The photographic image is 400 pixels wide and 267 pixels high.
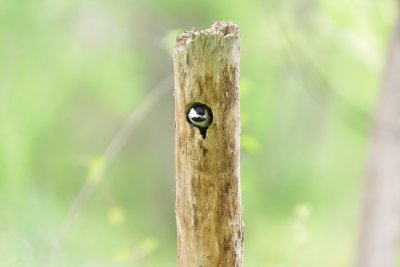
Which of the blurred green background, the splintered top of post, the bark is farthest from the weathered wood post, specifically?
the blurred green background

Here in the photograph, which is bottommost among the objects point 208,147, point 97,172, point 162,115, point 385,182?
point 208,147

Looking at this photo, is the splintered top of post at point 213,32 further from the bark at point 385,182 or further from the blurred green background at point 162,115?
the blurred green background at point 162,115

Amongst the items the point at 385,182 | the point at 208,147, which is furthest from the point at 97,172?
the point at 208,147

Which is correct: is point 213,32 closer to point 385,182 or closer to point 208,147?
point 208,147

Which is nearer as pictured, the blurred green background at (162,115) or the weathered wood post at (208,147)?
the weathered wood post at (208,147)

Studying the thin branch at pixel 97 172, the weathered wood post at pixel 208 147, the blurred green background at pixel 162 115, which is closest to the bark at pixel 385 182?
the blurred green background at pixel 162 115

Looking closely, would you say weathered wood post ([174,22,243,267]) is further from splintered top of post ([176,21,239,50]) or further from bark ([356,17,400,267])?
bark ([356,17,400,267])
